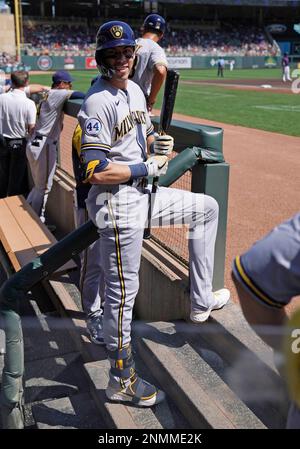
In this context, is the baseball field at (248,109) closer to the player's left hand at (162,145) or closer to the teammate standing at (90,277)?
the teammate standing at (90,277)

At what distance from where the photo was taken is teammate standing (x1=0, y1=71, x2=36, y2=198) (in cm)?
634

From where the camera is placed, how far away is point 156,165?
2502 millimetres

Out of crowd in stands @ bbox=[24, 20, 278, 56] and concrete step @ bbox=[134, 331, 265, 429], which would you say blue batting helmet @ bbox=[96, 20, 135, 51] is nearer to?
Answer: concrete step @ bbox=[134, 331, 265, 429]

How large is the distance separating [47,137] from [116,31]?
3444 millimetres

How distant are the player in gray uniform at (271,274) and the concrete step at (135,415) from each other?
1.43 metres

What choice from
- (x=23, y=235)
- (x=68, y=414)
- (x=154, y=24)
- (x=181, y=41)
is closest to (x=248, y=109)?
(x=154, y=24)

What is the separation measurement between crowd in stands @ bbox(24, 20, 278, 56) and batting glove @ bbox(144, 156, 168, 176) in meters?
50.1

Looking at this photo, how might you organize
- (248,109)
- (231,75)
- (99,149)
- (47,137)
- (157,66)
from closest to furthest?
(99,149), (157,66), (47,137), (248,109), (231,75)

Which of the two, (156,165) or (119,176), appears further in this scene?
(156,165)

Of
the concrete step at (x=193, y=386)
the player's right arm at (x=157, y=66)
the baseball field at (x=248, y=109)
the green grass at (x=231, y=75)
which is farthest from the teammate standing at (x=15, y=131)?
the green grass at (x=231, y=75)

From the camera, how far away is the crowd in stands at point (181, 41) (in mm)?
53250

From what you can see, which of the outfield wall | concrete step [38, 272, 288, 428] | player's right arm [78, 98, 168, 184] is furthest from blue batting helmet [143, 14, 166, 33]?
the outfield wall

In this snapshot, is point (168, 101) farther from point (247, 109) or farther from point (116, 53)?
point (247, 109)
